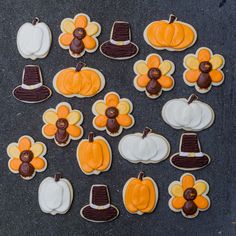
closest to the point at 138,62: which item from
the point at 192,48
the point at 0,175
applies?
the point at 192,48

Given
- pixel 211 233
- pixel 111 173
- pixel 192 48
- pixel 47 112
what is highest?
pixel 192 48

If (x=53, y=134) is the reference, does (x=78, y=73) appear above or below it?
above

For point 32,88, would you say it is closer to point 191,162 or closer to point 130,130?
point 130,130

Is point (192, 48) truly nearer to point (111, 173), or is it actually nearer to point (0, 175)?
point (111, 173)

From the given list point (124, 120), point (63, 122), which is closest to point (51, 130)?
point (63, 122)

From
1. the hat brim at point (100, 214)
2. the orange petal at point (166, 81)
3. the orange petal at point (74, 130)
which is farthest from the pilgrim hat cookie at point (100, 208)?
the orange petal at point (166, 81)

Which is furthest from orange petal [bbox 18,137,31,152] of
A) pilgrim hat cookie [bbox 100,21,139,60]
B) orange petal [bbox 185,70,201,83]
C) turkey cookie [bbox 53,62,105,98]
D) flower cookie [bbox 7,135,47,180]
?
orange petal [bbox 185,70,201,83]

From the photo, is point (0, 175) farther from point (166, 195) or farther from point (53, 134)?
point (166, 195)
